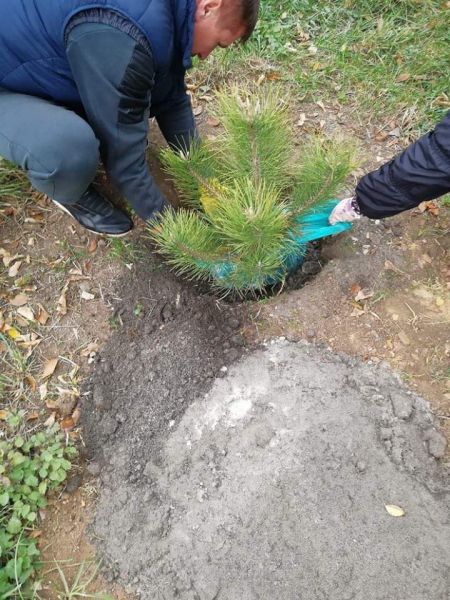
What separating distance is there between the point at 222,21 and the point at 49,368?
1409mm

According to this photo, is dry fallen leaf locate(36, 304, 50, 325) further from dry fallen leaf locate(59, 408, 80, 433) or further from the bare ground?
dry fallen leaf locate(59, 408, 80, 433)

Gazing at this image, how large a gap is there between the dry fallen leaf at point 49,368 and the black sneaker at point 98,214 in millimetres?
597

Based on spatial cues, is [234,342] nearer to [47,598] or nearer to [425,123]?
[47,598]

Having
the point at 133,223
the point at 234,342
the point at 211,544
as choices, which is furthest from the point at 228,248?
the point at 211,544

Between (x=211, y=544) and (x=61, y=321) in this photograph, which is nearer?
(x=211, y=544)

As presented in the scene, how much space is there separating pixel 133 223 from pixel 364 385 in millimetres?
1228

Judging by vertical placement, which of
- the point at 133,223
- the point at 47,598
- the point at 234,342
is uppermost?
the point at 133,223

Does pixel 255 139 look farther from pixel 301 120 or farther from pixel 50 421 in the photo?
pixel 50 421

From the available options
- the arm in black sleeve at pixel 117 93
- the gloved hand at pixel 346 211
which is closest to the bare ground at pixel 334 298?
the gloved hand at pixel 346 211

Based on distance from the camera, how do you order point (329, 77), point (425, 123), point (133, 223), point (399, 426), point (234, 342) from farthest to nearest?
point (329, 77)
point (425, 123)
point (133, 223)
point (234, 342)
point (399, 426)

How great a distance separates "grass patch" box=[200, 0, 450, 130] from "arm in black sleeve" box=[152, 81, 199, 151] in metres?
0.76

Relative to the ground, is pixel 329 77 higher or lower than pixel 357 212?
higher

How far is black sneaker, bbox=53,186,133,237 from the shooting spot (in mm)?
2000

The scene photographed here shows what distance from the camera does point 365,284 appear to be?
77.4 inches
